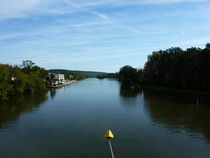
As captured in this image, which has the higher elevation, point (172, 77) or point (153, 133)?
point (172, 77)

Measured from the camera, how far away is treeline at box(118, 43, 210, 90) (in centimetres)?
5316

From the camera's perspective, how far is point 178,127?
22656mm

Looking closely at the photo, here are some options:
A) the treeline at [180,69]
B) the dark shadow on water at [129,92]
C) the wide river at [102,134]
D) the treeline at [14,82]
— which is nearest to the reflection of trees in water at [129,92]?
the dark shadow on water at [129,92]

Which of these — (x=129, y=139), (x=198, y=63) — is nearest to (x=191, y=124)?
(x=129, y=139)

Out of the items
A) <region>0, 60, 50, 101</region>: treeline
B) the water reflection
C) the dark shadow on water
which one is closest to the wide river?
<region>0, 60, 50, 101</region>: treeline

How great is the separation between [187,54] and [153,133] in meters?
45.0

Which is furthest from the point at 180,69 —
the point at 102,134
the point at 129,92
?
the point at 102,134

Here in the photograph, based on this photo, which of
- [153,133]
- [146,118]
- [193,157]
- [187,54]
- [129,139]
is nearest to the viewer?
[193,157]

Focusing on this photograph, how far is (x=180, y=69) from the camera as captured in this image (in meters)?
61.9

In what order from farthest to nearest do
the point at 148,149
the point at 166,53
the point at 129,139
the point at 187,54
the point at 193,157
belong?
the point at 166,53
the point at 187,54
the point at 129,139
the point at 148,149
the point at 193,157

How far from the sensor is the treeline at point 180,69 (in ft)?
174

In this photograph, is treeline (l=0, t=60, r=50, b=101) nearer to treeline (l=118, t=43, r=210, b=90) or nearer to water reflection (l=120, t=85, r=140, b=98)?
water reflection (l=120, t=85, r=140, b=98)

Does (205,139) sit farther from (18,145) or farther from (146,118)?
(18,145)

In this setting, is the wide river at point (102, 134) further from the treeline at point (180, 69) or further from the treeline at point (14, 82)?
the treeline at point (180, 69)
